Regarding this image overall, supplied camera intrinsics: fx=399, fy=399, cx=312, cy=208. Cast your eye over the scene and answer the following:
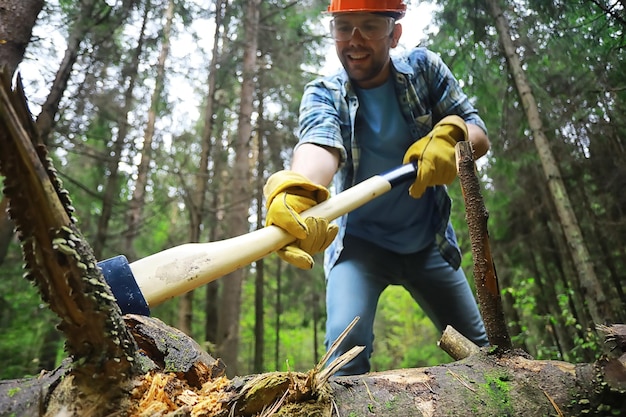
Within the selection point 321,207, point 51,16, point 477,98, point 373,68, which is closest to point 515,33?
point 477,98

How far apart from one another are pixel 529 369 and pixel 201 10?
10.1 metres

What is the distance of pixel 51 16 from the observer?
5488 millimetres

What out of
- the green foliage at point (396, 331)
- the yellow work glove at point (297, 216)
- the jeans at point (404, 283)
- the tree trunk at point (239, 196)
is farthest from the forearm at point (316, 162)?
the green foliage at point (396, 331)

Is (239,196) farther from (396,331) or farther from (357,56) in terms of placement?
(396,331)

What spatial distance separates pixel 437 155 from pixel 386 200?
1.65 ft

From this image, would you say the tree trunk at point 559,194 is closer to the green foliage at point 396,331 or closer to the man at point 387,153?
the man at point 387,153

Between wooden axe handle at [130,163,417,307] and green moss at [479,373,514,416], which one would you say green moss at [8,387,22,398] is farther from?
green moss at [479,373,514,416]

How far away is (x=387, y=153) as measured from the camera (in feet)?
9.27

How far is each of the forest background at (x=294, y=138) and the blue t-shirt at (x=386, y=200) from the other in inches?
62.9

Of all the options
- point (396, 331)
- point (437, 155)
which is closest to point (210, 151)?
point (437, 155)

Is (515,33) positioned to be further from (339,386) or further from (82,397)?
(82,397)

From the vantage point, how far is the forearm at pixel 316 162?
2.27 meters

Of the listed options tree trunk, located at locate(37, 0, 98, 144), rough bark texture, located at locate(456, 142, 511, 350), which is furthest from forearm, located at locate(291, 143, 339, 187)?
tree trunk, located at locate(37, 0, 98, 144)

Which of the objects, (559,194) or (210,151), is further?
(210,151)
